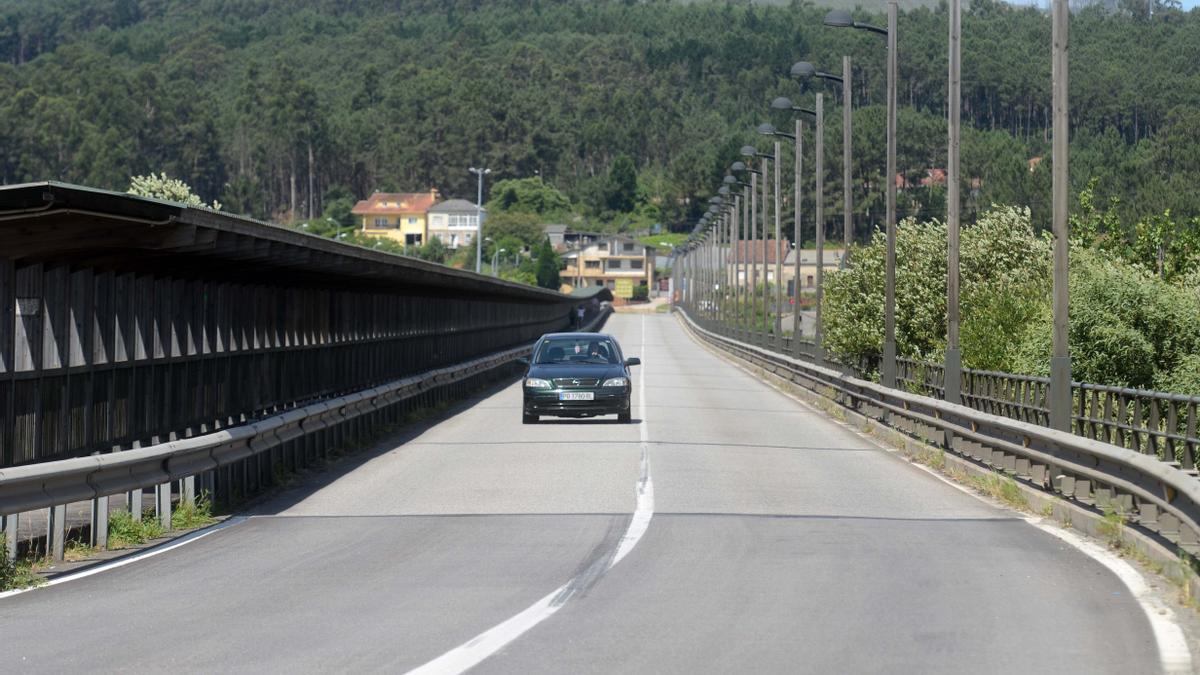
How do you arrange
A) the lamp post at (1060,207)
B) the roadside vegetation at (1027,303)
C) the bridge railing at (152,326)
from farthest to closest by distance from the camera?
the roadside vegetation at (1027,303) → the lamp post at (1060,207) → the bridge railing at (152,326)

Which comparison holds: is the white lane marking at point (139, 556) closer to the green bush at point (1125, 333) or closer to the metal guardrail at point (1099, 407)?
the metal guardrail at point (1099, 407)

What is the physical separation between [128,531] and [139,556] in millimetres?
1044

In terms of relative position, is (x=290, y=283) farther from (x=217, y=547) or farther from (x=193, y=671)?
(x=193, y=671)

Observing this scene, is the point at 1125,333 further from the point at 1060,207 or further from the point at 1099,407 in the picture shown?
the point at 1060,207

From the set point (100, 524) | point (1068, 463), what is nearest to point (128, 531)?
point (100, 524)

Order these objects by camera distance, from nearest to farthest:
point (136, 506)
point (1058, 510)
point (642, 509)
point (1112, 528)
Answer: point (1112, 528), point (136, 506), point (1058, 510), point (642, 509)

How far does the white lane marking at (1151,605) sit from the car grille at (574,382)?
1441 cm

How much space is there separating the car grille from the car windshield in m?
0.96

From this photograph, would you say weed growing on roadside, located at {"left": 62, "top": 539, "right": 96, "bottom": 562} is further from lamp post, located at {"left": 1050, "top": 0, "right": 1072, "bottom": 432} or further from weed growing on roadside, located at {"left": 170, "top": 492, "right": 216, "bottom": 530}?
lamp post, located at {"left": 1050, "top": 0, "right": 1072, "bottom": 432}

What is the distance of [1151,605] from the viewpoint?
34.3ft

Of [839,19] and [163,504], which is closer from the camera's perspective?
[163,504]

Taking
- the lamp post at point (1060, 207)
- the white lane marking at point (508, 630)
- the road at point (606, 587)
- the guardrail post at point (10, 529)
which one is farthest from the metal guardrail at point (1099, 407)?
the guardrail post at point (10, 529)

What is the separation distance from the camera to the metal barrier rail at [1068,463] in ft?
40.3

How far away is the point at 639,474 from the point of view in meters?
19.8
